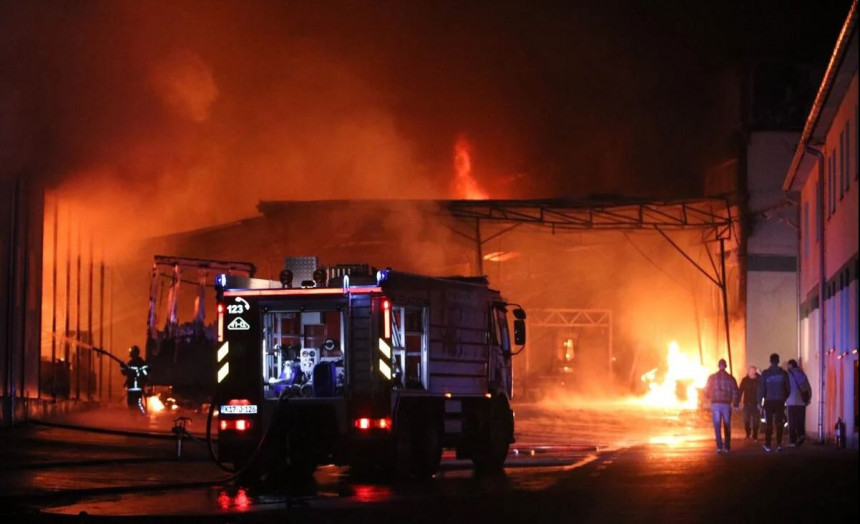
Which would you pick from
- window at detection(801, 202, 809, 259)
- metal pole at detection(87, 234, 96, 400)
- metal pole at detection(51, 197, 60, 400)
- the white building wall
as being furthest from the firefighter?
the white building wall

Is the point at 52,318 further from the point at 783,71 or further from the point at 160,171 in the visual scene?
the point at 783,71

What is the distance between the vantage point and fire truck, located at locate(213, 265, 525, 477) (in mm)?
14930

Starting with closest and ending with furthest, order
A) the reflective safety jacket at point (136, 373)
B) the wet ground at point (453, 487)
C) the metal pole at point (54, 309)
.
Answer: the wet ground at point (453, 487), the metal pole at point (54, 309), the reflective safety jacket at point (136, 373)

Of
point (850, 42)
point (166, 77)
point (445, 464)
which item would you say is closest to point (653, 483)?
point (445, 464)

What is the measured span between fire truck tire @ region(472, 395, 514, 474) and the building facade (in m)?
5.12

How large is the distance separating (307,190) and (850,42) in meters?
23.1

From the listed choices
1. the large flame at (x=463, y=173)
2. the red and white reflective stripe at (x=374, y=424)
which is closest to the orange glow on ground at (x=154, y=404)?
the large flame at (x=463, y=173)

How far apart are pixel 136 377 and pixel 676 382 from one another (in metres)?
21.6

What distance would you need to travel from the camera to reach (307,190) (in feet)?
123

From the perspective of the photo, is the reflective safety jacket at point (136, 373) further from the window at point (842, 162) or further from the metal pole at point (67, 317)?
the window at point (842, 162)

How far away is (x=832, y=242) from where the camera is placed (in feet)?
73.9

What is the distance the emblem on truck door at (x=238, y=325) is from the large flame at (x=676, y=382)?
84.4 feet

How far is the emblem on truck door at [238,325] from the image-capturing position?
15508 millimetres

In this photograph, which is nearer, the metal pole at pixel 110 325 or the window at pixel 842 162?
the window at pixel 842 162
